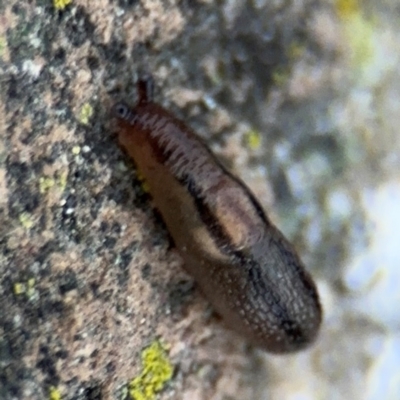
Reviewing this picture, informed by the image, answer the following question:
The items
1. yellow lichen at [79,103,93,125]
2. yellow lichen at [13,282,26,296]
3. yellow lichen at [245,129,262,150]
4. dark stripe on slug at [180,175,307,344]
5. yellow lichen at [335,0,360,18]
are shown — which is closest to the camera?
yellow lichen at [13,282,26,296]

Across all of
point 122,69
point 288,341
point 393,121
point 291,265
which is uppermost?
point 122,69

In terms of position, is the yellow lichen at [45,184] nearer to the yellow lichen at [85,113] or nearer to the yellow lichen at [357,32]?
the yellow lichen at [85,113]

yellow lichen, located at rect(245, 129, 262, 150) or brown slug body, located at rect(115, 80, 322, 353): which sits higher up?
yellow lichen, located at rect(245, 129, 262, 150)

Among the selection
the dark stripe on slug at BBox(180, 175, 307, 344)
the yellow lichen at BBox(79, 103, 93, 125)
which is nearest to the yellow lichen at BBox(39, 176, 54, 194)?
the yellow lichen at BBox(79, 103, 93, 125)

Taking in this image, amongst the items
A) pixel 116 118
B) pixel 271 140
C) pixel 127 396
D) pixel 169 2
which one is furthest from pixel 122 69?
pixel 127 396

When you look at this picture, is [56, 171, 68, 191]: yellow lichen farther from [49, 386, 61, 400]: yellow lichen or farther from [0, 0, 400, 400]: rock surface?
[49, 386, 61, 400]: yellow lichen

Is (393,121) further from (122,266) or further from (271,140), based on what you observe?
(122,266)
